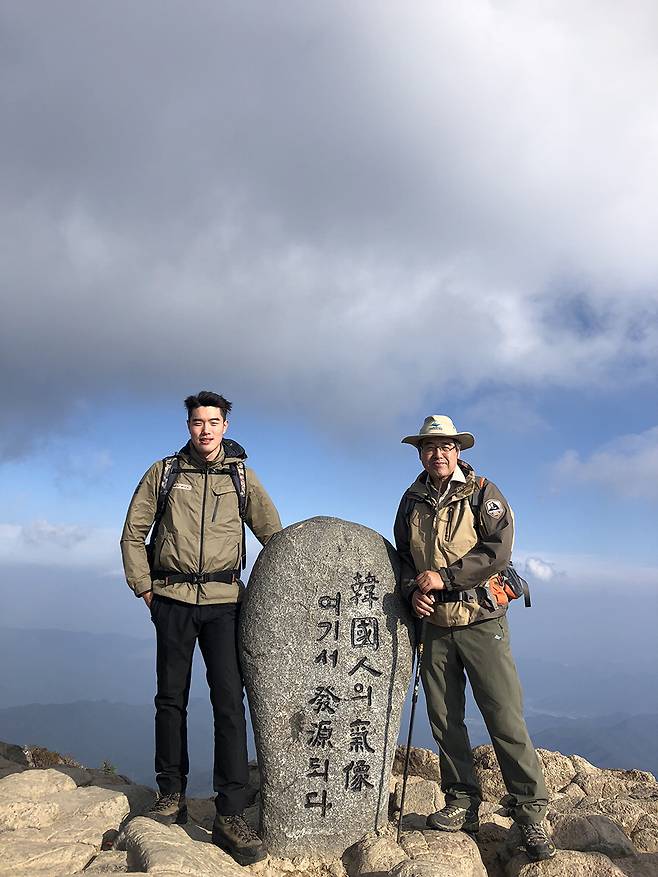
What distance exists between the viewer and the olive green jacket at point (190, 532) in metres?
6.10

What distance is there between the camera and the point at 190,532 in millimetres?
6133

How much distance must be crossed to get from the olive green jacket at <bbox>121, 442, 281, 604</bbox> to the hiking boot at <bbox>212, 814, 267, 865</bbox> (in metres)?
2.18

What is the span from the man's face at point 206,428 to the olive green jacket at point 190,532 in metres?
0.18

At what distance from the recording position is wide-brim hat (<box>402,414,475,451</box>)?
239 inches

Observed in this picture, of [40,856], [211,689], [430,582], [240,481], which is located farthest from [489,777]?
[40,856]

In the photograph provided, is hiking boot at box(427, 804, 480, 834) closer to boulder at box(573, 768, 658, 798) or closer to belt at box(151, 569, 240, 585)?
belt at box(151, 569, 240, 585)

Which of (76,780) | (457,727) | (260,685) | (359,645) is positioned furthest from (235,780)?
(76,780)

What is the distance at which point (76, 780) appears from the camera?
8.13 meters

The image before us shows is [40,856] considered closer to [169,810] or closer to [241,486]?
[169,810]

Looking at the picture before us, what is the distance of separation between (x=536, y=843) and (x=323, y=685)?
246cm

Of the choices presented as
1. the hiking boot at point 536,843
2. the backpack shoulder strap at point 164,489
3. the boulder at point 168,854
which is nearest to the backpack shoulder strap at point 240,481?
the backpack shoulder strap at point 164,489

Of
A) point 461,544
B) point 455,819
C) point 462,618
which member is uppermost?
point 461,544

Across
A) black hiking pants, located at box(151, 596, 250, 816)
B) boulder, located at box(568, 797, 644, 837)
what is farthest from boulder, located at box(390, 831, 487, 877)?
boulder, located at box(568, 797, 644, 837)

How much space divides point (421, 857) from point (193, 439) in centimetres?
458
